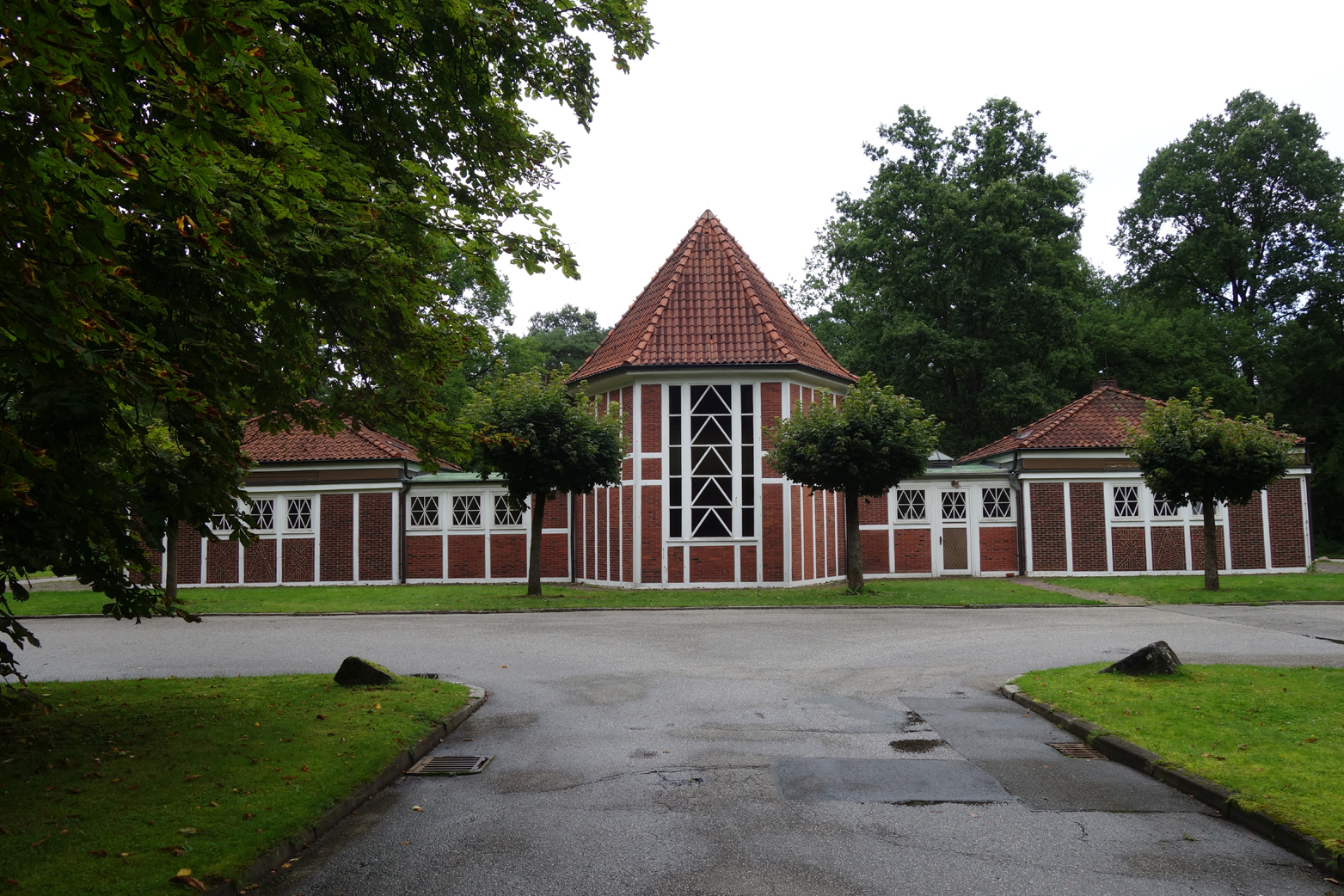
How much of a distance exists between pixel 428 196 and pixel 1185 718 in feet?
24.2

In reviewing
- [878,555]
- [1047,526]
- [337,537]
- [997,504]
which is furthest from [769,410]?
[337,537]

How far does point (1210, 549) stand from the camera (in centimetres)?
2112

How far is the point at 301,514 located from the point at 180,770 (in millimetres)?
22659

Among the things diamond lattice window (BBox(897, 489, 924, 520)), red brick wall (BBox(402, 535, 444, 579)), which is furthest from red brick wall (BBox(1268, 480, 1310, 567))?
red brick wall (BBox(402, 535, 444, 579))

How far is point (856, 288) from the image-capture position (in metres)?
40.4

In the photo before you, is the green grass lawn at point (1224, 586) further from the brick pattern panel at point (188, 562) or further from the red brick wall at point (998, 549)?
the brick pattern panel at point (188, 562)

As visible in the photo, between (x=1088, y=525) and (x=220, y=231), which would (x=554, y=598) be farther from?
(x=220, y=231)

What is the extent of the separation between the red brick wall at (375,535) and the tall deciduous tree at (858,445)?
12320mm

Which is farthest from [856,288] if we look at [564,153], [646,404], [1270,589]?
[564,153]

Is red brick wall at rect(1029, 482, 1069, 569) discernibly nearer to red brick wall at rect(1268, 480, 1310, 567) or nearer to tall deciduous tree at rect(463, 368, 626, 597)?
red brick wall at rect(1268, 480, 1310, 567)

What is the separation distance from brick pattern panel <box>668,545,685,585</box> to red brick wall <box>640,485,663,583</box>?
0.23m

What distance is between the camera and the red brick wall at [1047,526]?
86.9 feet

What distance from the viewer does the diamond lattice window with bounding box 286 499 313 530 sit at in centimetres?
2716

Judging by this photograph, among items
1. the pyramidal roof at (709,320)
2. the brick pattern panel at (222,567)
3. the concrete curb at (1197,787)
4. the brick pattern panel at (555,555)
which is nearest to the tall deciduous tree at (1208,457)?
the pyramidal roof at (709,320)
